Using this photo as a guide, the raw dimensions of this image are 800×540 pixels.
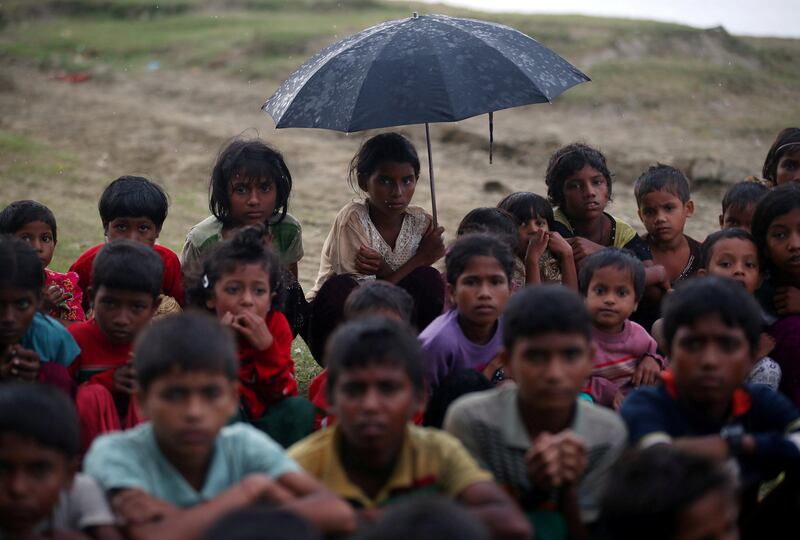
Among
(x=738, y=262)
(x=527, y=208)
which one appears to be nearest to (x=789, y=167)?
(x=738, y=262)

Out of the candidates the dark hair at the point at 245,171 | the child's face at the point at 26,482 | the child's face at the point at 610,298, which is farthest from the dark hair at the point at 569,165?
the child's face at the point at 26,482

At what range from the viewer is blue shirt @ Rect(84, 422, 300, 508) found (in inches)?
113

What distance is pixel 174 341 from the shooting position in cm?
293

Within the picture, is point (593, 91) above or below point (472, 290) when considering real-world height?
above

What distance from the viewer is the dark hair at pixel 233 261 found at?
13.7ft

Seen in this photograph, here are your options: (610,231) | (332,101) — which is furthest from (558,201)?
(332,101)

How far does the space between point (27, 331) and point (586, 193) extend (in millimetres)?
2946

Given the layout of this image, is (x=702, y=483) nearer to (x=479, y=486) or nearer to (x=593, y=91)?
(x=479, y=486)

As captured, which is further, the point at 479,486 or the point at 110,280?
the point at 110,280

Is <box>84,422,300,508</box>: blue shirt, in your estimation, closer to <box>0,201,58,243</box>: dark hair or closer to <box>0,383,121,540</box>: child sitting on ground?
<box>0,383,121,540</box>: child sitting on ground

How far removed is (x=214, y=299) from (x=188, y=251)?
3.22 feet

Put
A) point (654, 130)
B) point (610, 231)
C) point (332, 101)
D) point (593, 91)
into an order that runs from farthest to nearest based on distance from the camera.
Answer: point (593, 91)
point (654, 130)
point (610, 231)
point (332, 101)

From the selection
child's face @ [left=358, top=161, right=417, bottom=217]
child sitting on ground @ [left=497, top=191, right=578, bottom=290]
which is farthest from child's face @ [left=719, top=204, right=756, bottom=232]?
child's face @ [left=358, top=161, right=417, bottom=217]

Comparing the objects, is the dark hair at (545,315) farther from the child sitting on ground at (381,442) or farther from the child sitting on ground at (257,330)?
the child sitting on ground at (257,330)
